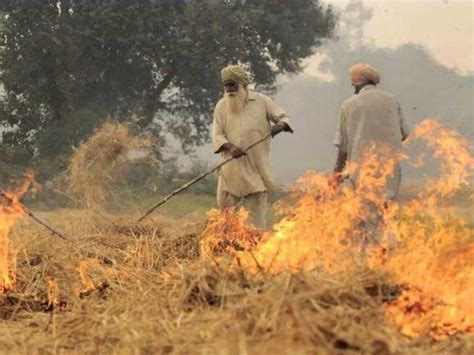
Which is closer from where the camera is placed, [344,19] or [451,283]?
[451,283]

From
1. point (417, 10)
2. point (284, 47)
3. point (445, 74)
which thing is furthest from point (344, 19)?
point (284, 47)

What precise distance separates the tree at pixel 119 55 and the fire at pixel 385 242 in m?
15.8

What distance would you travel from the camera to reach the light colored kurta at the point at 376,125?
7.18 m

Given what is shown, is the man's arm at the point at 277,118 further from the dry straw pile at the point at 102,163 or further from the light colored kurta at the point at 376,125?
the dry straw pile at the point at 102,163

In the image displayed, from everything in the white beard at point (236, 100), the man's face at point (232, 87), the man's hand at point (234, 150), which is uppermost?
the man's face at point (232, 87)

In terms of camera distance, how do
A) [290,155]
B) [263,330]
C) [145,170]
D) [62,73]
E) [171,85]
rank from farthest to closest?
[290,155] < [171,85] < [62,73] < [145,170] < [263,330]

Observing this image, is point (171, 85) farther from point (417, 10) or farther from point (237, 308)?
point (417, 10)

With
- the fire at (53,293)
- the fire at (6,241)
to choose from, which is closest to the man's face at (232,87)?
the fire at (6,241)

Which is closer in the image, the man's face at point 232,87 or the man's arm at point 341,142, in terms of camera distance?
the man's arm at point 341,142

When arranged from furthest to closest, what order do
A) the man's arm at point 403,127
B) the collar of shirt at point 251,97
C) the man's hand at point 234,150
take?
1. the collar of shirt at point 251,97
2. the man's hand at point 234,150
3. the man's arm at point 403,127

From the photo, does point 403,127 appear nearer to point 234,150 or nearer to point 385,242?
point 385,242

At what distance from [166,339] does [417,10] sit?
248 ft

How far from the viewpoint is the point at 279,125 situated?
25.4ft

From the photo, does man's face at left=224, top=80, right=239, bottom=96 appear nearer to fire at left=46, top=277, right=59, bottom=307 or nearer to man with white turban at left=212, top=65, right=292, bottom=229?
man with white turban at left=212, top=65, right=292, bottom=229
